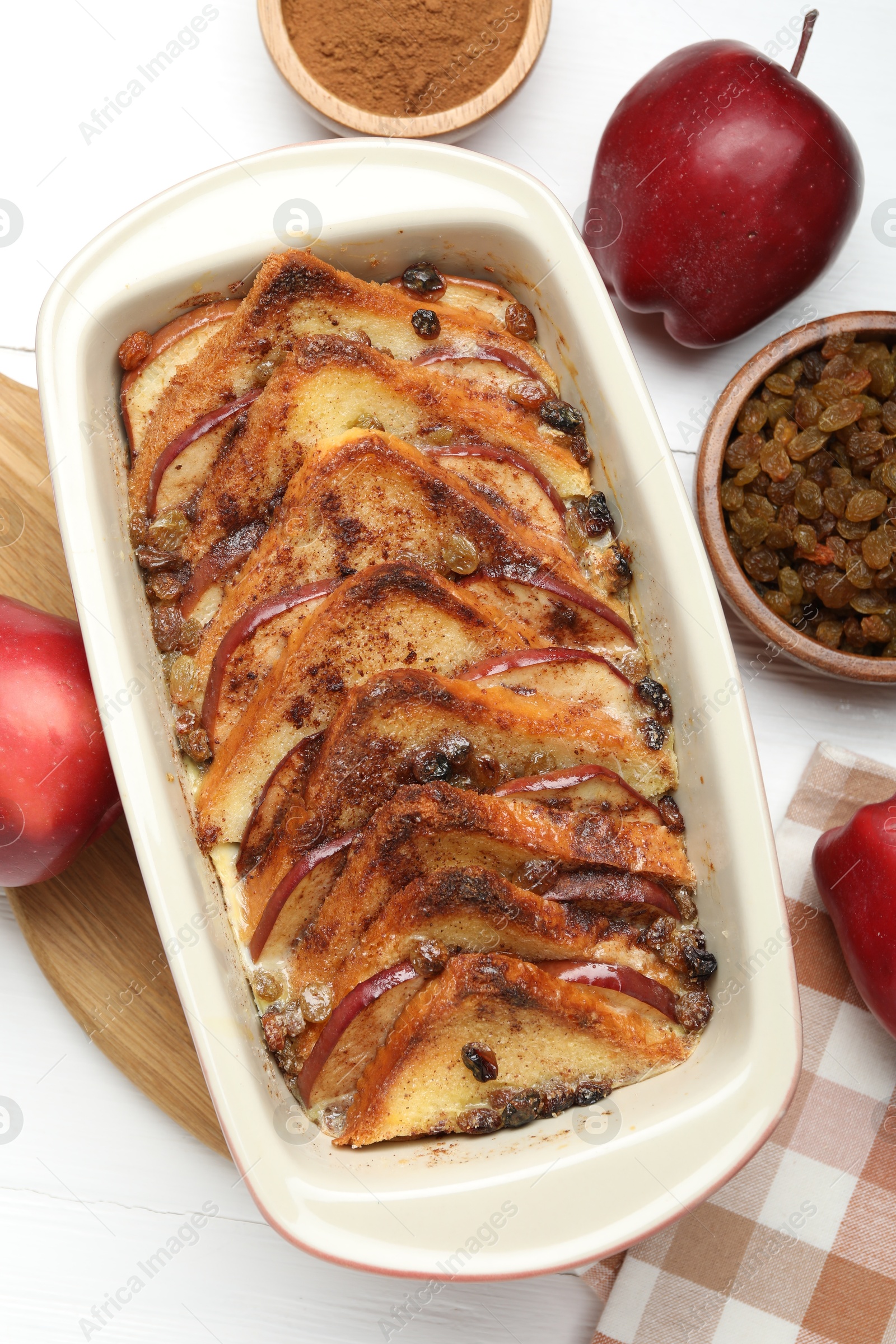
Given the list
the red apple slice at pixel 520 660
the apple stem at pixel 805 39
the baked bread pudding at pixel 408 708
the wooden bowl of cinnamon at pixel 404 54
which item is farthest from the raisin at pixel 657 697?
the apple stem at pixel 805 39

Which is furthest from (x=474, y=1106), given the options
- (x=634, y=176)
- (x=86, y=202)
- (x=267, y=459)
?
(x=86, y=202)

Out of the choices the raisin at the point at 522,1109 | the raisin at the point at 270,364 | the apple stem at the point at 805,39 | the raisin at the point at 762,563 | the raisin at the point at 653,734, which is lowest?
the raisin at the point at 522,1109

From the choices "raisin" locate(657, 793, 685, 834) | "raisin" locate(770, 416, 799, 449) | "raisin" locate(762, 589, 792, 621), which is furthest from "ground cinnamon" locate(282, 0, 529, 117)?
"raisin" locate(657, 793, 685, 834)

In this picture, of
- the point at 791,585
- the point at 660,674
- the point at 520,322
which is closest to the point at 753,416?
the point at 791,585

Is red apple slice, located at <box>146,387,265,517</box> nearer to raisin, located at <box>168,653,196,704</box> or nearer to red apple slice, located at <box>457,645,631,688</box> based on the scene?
raisin, located at <box>168,653,196,704</box>

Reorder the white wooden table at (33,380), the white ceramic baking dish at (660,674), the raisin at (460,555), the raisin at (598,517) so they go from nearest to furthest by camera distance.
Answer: the white ceramic baking dish at (660,674), the raisin at (460,555), the raisin at (598,517), the white wooden table at (33,380)

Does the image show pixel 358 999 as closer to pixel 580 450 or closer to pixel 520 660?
pixel 520 660

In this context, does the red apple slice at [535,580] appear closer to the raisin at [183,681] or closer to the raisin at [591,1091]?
the raisin at [183,681]
